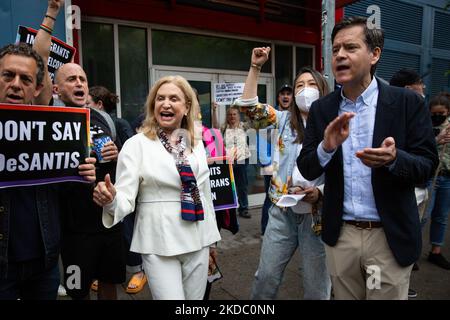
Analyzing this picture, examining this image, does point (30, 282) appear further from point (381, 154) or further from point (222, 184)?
point (381, 154)

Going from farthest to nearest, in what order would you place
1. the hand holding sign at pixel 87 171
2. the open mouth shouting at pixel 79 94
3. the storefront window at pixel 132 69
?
1. the storefront window at pixel 132 69
2. the open mouth shouting at pixel 79 94
3. the hand holding sign at pixel 87 171

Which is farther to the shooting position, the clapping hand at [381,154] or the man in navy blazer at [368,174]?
the man in navy blazer at [368,174]

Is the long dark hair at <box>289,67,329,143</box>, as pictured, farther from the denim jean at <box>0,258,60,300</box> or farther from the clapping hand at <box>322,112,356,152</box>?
the denim jean at <box>0,258,60,300</box>

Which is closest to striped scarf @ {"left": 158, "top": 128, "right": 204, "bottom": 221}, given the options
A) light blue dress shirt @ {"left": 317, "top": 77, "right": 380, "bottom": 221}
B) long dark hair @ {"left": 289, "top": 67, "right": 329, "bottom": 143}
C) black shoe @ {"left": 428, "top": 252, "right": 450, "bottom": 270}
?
light blue dress shirt @ {"left": 317, "top": 77, "right": 380, "bottom": 221}

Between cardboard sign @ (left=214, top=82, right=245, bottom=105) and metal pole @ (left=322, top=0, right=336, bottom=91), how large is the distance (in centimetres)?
197

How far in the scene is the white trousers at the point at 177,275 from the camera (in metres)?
1.99

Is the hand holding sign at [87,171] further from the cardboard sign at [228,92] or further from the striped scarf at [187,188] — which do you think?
the cardboard sign at [228,92]

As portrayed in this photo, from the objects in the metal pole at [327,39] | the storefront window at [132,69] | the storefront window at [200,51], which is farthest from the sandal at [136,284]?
the storefront window at [200,51]

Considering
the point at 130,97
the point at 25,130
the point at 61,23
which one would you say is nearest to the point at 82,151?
Result: the point at 25,130

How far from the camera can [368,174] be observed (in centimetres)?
184

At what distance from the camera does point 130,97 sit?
5.68 meters

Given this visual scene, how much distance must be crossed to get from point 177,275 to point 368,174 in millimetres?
1196

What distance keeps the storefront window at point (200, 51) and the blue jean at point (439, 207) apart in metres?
3.97

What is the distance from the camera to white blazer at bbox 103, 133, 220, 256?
6.55 feet
